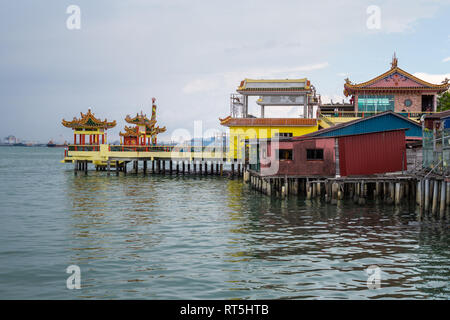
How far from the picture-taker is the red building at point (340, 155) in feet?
90.2

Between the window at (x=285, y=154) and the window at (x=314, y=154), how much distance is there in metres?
1.24

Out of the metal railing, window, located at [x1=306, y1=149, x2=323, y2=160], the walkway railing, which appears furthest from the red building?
the walkway railing

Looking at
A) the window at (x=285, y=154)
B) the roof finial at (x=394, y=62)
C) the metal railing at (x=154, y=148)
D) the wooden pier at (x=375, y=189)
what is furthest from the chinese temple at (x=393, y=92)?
the wooden pier at (x=375, y=189)

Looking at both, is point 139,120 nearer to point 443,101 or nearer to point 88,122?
point 88,122

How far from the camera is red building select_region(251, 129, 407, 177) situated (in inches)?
1082

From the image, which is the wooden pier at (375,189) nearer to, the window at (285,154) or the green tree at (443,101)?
the window at (285,154)

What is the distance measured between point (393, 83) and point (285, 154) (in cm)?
2467

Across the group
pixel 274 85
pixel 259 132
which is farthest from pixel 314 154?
pixel 274 85

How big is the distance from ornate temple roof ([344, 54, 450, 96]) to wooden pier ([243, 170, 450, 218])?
2221cm

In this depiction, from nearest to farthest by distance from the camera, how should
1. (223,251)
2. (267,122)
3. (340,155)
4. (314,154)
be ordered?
(223,251), (340,155), (314,154), (267,122)

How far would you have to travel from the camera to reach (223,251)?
48.8 ft

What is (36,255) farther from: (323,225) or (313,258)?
(323,225)

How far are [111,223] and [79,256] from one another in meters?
6.04
